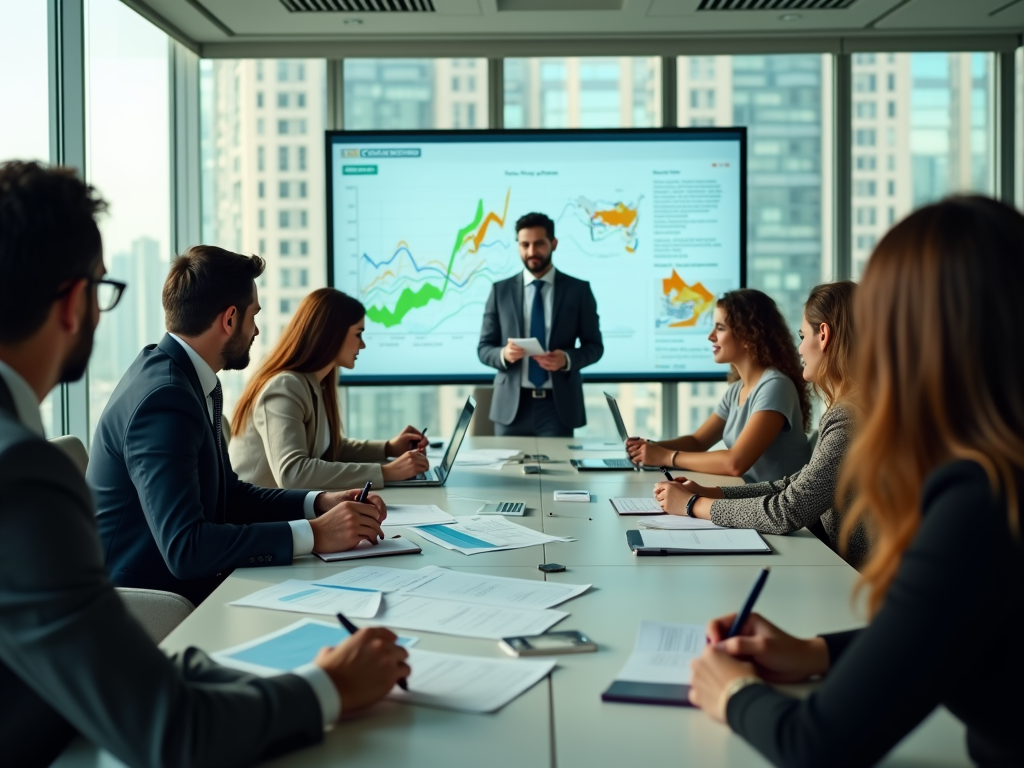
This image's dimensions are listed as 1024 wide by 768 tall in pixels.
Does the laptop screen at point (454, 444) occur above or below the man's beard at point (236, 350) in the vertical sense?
below

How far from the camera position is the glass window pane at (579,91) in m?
5.97

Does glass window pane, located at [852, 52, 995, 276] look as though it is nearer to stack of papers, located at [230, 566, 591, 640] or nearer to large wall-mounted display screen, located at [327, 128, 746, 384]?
large wall-mounted display screen, located at [327, 128, 746, 384]

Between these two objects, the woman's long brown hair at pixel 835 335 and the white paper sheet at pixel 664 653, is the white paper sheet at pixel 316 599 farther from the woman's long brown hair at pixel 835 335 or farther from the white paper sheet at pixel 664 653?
the woman's long brown hair at pixel 835 335

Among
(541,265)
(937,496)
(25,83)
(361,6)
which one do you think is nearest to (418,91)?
(361,6)

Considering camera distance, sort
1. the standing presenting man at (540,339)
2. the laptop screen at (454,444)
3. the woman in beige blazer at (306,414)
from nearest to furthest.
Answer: the woman in beige blazer at (306,414) < the laptop screen at (454,444) < the standing presenting man at (540,339)

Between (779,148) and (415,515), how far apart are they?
14.5 ft

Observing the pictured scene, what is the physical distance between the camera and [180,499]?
2041 mm

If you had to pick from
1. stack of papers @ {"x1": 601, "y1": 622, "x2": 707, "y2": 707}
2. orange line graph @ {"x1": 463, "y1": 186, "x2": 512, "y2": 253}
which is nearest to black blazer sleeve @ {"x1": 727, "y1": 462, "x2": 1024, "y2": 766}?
stack of papers @ {"x1": 601, "y1": 622, "x2": 707, "y2": 707}

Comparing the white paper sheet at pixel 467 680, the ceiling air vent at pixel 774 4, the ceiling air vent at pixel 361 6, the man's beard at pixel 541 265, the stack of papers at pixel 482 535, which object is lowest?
the white paper sheet at pixel 467 680

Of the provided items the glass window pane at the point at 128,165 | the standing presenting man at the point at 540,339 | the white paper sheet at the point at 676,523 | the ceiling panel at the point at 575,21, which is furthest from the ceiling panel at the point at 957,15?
the glass window pane at the point at 128,165

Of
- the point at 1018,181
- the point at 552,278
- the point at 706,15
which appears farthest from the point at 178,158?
the point at 1018,181

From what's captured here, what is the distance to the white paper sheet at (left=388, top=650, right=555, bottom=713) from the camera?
4.24 ft

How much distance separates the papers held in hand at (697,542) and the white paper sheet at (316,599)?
699 millimetres

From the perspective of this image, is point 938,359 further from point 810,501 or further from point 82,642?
point 810,501
